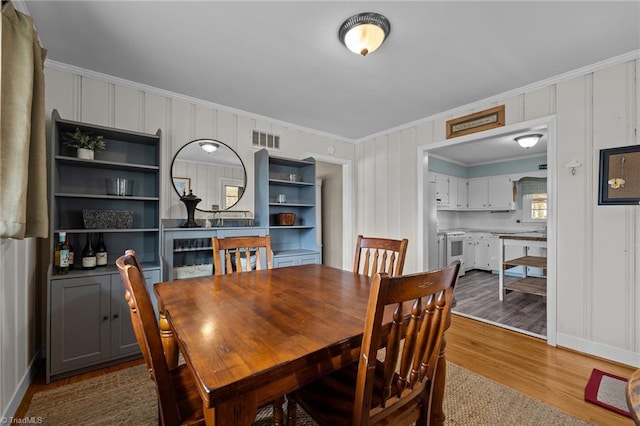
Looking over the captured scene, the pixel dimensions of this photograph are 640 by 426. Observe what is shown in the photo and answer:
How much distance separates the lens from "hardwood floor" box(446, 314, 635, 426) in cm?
179

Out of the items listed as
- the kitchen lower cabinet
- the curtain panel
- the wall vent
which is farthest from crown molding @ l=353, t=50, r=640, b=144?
the kitchen lower cabinet

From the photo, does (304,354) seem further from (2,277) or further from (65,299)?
(65,299)

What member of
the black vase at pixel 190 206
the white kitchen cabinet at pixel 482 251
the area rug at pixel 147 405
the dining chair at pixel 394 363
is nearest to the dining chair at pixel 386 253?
the dining chair at pixel 394 363

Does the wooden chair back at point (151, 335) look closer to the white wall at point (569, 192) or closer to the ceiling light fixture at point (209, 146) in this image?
the white wall at point (569, 192)

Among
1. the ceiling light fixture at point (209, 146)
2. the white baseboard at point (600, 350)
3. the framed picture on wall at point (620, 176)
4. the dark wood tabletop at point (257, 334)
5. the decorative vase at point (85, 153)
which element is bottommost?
the white baseboard at point (600, 350)

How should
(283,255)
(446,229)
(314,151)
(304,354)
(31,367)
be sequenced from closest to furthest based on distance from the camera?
(304,354), (31,367), (283,255), (314,151), (446,229)

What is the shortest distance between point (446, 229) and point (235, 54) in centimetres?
577

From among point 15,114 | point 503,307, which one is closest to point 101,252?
point 15,114

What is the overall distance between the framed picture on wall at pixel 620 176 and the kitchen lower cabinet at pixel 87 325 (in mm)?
4129

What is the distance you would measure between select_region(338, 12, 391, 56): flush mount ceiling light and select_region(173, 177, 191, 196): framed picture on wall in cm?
213

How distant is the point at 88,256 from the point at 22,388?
926 mm

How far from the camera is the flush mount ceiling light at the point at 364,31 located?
6.01 feet

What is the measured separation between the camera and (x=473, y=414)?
5.53ft

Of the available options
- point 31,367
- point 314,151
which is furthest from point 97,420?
point 314,151
